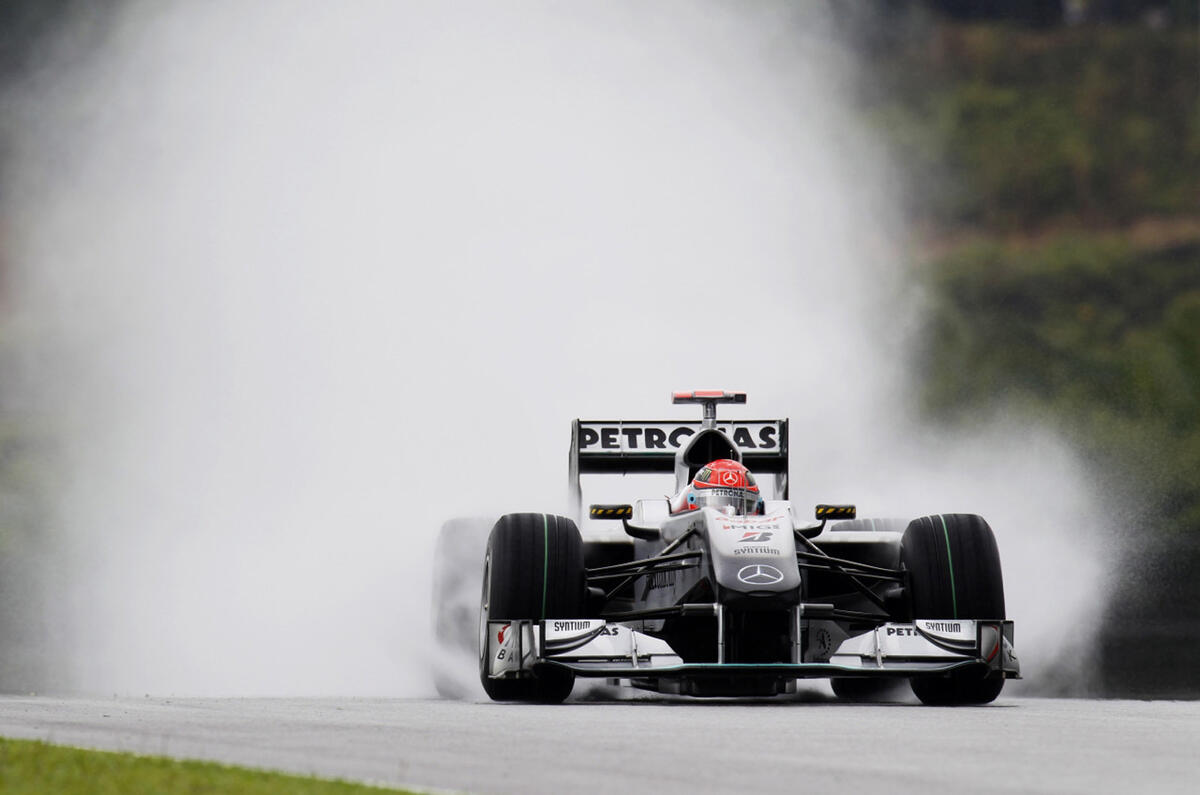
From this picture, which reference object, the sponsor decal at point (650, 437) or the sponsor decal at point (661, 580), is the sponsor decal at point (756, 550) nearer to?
the sponsor decal at point (661, 580)

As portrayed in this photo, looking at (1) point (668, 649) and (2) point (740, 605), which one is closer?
(2) point (740, 605)

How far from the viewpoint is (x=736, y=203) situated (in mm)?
52344

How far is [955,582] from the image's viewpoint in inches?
647

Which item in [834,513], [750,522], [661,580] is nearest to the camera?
[750,522]

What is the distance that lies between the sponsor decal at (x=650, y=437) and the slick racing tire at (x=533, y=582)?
388cm

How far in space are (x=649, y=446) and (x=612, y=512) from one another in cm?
231

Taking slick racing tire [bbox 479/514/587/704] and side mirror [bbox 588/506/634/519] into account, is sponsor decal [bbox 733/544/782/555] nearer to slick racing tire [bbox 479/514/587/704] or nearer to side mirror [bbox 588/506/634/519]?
slick racing tire [bbox 479/514/587/704]

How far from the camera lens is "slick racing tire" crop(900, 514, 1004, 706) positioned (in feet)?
53.5

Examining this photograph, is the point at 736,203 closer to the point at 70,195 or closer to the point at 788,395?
the point at 788,395

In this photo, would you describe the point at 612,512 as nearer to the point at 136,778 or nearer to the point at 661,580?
the point at 661,580

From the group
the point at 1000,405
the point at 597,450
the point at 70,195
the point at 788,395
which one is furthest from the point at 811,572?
the point at 1000,405

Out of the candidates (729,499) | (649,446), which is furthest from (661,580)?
(649,446)

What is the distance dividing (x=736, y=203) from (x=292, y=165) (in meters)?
14.4

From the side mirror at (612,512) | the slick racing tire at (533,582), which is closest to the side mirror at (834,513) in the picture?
the side mirror at (612,512)
